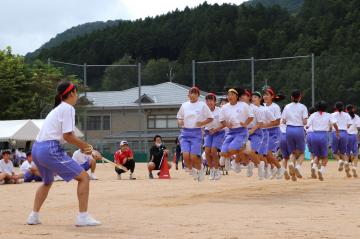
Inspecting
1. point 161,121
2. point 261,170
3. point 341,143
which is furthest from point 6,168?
point 161,121

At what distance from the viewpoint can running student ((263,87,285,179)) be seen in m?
19.7

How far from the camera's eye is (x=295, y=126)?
757 inches

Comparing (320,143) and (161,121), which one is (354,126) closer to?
(320,143)

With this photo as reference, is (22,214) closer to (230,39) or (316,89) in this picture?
(316,89)

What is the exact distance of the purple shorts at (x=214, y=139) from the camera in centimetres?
1875

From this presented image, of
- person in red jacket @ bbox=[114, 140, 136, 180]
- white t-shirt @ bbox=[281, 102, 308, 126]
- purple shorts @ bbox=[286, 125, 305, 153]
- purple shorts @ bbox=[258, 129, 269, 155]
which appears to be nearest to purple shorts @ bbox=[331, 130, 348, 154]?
purple shorts @ bbox=[258, 129, 269, 155]

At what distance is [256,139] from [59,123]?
33.5 ft

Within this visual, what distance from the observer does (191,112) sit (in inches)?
676

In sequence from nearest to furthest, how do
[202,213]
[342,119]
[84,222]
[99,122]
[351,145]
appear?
[84,222]
[202,213]
[342,119]
[351,145]
[99,122]

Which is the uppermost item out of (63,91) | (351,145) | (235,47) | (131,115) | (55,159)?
(235,47)

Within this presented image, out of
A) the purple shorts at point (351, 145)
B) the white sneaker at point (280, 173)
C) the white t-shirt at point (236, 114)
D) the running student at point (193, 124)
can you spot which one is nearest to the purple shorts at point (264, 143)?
the white sneaker at point (280, 173)

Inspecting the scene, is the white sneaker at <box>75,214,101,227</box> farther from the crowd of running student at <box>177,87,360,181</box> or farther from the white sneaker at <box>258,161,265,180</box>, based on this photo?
the white sneaker at <box>258,161,265,180</box>

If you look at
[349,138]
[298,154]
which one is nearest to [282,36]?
[349,138]

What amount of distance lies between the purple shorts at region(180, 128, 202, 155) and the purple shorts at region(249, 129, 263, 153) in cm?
237
